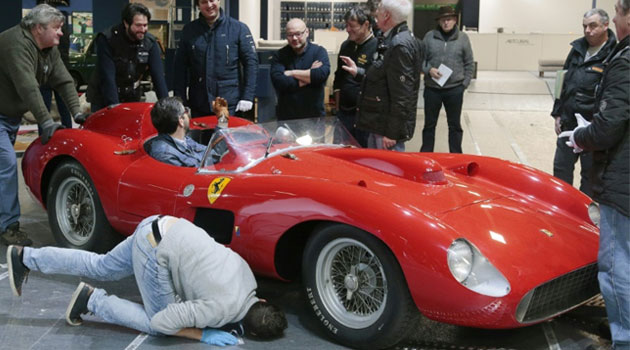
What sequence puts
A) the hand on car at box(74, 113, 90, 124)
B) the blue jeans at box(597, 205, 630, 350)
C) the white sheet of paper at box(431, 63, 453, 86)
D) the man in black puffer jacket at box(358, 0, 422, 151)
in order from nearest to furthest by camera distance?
1. the blue jeans at box(597, 205, 630, 350)
2. the man in black puffer jacket at box(358, 0, 422, 151)
3. the hand on car at box(74, 113, 90, 124)
4. the white sheet of paper at box(431, 63, 453, 86)

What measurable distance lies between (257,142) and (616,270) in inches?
83.0

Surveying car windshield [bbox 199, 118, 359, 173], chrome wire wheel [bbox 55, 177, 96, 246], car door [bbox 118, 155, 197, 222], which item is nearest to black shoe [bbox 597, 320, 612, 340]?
car windshield [bbox 199, 118, 359, 173]

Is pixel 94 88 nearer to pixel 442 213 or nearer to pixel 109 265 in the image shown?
pixel 109 265

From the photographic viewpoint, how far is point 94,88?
6.11 m

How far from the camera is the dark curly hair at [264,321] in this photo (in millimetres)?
3572

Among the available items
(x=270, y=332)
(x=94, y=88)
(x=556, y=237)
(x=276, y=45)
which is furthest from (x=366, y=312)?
(x=276, y=45)

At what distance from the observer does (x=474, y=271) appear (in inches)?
125

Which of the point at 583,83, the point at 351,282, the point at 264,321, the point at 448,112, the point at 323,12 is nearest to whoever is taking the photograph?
the point at 351,282

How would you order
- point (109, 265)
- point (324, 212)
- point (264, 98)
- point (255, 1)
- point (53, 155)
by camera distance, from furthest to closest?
point (255, 1) → point (264, 98) → point (53, 155) → point (109, 265) → point (324, 212)

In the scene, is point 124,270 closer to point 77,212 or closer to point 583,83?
point 77,212

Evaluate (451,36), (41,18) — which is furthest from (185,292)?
(451,36)

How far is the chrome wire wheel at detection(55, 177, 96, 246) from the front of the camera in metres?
4.88

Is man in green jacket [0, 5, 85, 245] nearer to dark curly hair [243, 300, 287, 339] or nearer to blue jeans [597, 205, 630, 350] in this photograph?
dark curly hair [243, 300, 287, 339]

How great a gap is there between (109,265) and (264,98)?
731 cm
